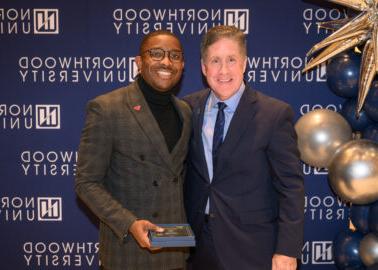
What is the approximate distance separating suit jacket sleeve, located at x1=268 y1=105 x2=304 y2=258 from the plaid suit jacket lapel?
498 millimetres

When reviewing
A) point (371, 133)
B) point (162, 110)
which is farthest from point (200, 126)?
point (371, 133)

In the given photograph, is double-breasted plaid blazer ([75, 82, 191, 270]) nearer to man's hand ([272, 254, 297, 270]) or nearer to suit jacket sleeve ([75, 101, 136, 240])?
suit jacket sleeve ([75, 101, 136, 240])

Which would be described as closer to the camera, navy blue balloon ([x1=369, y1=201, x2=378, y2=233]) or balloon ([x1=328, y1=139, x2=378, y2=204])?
balloon ([x1=328, y1=139, x2=378, y2=204])

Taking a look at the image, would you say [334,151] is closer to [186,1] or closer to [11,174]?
[186,1]

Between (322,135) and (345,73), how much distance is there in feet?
1.53

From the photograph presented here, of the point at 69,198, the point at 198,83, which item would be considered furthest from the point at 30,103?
the point at 198,83

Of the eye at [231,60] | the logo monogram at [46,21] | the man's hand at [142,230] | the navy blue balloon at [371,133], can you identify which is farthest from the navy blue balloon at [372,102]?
the logo monogram at [46,21]

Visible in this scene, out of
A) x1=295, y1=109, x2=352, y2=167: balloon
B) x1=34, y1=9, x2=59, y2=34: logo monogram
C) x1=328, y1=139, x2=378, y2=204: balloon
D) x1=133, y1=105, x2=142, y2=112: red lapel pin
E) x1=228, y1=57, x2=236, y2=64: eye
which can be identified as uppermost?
x1=34, y1=9, x2=59, y2=34: logo monogram

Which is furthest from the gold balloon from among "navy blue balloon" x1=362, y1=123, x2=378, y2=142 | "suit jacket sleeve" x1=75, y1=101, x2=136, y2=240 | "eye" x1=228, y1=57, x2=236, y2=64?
"suit jacket sleeve" x1=75, y1=101, x2=136, y2=240

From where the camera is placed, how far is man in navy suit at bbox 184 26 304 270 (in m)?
2.15

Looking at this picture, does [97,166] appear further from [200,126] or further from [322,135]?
[322,135]

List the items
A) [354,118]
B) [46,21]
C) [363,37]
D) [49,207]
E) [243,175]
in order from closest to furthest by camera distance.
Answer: [243,175]
[363,37]
[354,118]
[46,21]
[49,207]

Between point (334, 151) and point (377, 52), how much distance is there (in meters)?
0.73

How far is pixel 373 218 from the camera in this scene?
312cm
